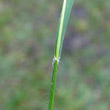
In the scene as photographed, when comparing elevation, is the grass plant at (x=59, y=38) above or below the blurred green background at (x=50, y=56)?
below

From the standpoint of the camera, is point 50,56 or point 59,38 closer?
point 59,38

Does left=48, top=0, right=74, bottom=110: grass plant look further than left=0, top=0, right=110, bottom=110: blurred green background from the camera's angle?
No

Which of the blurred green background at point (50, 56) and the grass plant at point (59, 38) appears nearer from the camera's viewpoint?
the grass plant at point (59, 38)

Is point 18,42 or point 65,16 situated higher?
point 18,42

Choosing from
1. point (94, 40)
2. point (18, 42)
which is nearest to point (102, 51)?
point (94, 40)

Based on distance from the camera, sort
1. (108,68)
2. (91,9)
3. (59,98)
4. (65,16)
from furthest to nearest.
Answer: (91,9) < (108,68) < (59,98) < (65,16)

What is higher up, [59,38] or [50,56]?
[50,56]

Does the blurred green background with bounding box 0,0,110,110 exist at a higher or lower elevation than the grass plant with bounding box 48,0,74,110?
higher

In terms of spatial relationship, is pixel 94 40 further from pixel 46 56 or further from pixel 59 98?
pixel 59 98
